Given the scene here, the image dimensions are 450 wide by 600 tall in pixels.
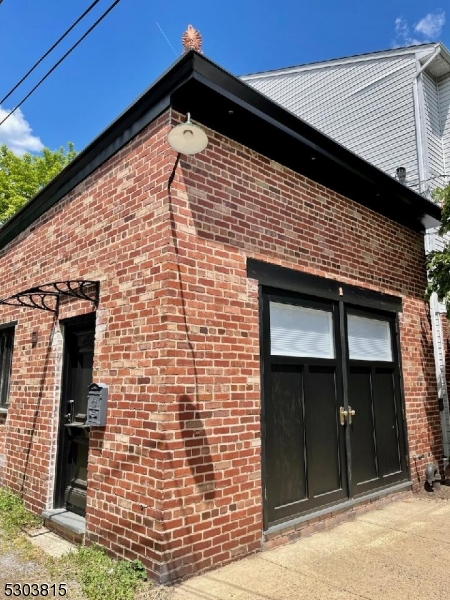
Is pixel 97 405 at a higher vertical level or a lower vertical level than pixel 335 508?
higher

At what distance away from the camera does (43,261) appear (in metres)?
5.81

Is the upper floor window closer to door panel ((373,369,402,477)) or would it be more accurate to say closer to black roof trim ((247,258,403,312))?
black roof trim ((247,258,403,312))

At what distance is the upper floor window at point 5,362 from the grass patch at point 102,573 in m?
3.60

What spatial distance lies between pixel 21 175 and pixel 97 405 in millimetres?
18634

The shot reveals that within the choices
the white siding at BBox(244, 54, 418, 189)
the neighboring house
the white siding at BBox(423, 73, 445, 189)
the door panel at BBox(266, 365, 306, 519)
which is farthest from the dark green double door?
the white siding at BBox(244, 54, 418, 189)

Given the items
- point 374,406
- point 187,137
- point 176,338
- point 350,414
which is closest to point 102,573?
point 176,338

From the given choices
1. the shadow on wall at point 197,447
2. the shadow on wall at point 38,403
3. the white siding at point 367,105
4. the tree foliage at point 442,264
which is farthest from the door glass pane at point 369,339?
the white siding at point 367,105

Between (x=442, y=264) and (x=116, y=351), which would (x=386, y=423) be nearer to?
(x=442, y=264)

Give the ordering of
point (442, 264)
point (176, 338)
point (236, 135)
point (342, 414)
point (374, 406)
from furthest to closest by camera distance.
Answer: point (442, 264)
point (374, 406)
point (342, 414)
point (236, 135)
point (176, 338)

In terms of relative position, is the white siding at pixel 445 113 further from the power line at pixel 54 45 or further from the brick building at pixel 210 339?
the power line at pixel 54 45

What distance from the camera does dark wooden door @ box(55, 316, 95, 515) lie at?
4742mm

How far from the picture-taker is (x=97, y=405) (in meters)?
4.06

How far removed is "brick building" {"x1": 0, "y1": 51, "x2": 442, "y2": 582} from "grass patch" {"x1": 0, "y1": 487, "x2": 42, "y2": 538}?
0.45ft

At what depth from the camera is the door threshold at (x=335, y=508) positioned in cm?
410
